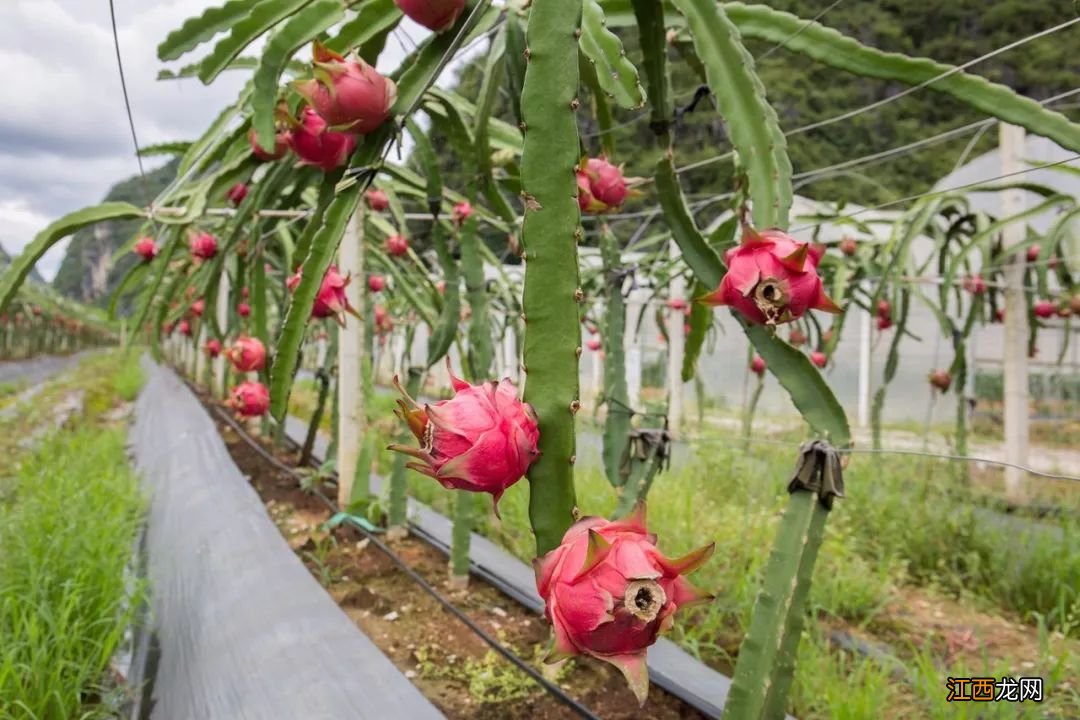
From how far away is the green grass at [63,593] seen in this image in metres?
1.29

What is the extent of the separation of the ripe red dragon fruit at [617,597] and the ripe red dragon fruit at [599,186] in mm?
610

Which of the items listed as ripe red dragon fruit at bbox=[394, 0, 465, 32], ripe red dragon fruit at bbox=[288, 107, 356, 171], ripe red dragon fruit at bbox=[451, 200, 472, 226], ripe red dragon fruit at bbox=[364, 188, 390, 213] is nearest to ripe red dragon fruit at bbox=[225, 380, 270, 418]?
ripe red dragon fruit at bbox=[364, 188, 390, 213]

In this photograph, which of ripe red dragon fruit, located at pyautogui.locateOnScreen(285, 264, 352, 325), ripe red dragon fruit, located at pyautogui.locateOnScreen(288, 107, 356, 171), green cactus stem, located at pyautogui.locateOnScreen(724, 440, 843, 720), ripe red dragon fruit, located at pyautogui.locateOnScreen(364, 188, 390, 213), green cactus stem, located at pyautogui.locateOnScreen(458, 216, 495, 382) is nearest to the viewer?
green cactus stem, located at pyautogui.locateOnScreen(724, 440, 843, 720)

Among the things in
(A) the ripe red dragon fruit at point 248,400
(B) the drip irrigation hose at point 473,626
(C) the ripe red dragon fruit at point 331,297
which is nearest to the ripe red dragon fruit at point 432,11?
(C) the ripe red dragon fruit at point 331,297

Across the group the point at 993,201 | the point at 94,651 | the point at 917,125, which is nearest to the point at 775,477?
the point at 94,651

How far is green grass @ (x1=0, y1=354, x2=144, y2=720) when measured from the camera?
1292 millimetres

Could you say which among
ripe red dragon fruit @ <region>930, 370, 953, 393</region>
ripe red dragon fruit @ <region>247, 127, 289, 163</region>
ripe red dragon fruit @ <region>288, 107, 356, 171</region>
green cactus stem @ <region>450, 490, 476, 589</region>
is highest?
ripe red dragon fruit @ <region>247, 127, 289, 163</region>

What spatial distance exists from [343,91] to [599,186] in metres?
0.36

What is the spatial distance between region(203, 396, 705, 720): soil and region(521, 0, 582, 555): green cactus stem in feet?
1.31

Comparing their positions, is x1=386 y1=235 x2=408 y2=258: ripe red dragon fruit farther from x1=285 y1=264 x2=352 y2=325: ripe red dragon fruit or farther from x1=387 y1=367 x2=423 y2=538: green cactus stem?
x1=285 y1=264 x2=352 y2=325: ripe red dragon fruit

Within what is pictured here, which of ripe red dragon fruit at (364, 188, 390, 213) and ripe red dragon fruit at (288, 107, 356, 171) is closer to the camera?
ripe red dragon fruit at (288, 107, 356, 171)

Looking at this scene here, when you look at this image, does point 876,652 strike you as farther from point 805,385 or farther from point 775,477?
point 775,477

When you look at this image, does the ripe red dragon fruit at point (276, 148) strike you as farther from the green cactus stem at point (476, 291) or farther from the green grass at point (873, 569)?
the green grass at point (873, 569)

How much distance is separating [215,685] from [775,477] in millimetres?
2192
